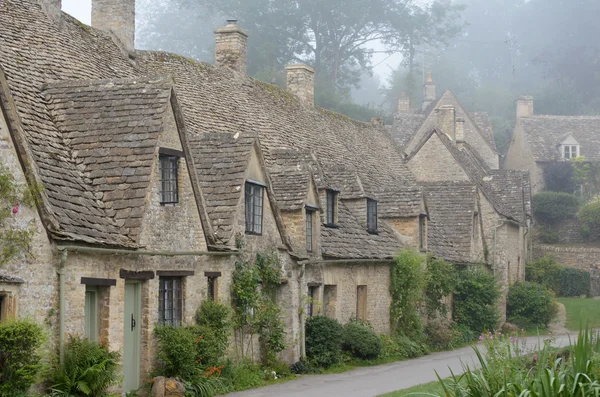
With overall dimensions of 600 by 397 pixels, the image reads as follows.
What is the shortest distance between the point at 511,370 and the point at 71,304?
6773 mm

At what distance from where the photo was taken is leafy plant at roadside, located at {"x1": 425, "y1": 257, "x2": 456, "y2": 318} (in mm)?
33156

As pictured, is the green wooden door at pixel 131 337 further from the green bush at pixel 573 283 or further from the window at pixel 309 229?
the green bush at pixel 573 283

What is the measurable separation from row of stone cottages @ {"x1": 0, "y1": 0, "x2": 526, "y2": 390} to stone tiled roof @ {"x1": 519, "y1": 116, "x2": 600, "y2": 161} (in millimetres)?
39643

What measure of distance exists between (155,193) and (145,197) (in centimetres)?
55

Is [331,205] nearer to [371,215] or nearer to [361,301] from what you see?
[371,215]

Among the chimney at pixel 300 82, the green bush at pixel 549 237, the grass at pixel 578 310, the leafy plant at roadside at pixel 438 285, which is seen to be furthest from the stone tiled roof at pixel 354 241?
the green bush at pixel 549 237

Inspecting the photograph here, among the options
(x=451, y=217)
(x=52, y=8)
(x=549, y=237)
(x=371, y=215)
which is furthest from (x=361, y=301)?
(x=549, y=237)

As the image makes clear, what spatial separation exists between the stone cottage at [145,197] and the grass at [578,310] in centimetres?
1244

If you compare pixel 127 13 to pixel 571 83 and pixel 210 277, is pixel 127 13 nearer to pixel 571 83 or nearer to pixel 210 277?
pixel 210 277

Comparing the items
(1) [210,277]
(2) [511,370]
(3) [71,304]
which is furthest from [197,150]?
(2) [511,370]

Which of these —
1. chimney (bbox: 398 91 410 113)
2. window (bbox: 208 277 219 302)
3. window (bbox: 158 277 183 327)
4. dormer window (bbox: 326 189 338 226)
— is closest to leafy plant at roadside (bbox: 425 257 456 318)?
dormer window (bbox: 326 189 338 226)

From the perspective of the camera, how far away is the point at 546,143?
71812 mm

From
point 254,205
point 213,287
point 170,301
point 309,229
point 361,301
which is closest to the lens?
point 170,301

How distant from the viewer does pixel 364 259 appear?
2834 cm
